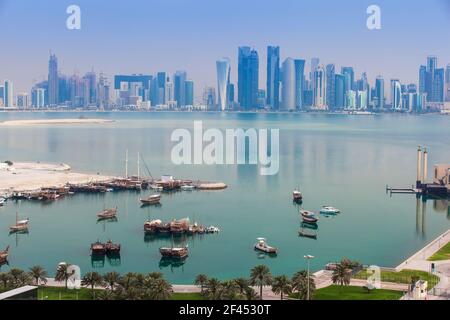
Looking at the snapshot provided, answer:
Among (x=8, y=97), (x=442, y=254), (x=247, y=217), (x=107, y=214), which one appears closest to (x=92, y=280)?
(x=442, y=254)

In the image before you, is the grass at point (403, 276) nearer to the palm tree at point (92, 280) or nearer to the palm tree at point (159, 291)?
the palm tree at point (159, 291)

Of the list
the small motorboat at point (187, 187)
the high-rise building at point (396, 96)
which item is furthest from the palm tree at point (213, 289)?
the high-rise building at point (396, 96)

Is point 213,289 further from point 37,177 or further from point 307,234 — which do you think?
point 37,177

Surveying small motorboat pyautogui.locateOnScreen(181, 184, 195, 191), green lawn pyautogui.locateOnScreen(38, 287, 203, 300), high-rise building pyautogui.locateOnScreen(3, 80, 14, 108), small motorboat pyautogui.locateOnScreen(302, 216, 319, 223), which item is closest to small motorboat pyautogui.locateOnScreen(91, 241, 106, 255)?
green lawn pyautogui.locateOnScreen(38, 287, 203, 300)

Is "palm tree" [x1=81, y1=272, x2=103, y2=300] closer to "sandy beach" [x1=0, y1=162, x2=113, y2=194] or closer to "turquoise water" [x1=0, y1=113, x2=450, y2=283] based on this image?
"turquoise water" [x1=0, y1=113, x2=450, y2=283]

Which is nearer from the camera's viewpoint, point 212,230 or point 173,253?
point 173,253
